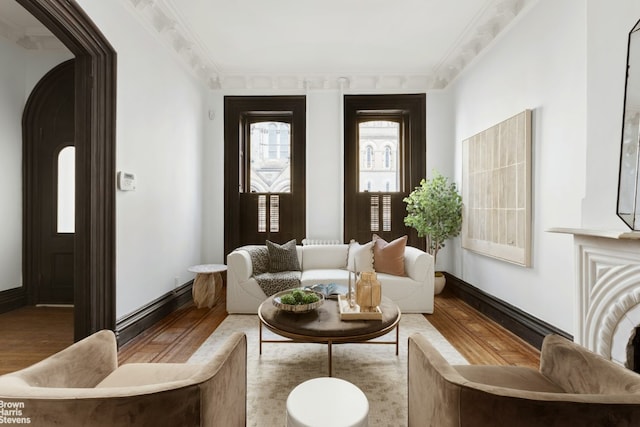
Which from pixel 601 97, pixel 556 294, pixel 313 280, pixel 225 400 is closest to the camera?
pixel 225 400

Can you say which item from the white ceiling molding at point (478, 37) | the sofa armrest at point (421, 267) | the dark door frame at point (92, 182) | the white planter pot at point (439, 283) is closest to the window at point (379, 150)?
the white ceiling molding at point (478, 37)

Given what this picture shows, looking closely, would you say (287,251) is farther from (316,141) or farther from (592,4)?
(592,4)

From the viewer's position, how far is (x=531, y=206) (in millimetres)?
3061

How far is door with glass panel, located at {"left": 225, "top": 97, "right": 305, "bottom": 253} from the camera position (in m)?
5.17

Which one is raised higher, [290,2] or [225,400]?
[290,2]

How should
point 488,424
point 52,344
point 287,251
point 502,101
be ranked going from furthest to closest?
point 287,251, point 502,101, point 52,344, point 488,424

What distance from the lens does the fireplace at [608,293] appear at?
1791 mm

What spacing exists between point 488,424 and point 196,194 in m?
4.64

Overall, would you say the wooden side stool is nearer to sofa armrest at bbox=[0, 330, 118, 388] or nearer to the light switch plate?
the light switch plate

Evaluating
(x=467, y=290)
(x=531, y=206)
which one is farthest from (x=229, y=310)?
(x=531, y=206)

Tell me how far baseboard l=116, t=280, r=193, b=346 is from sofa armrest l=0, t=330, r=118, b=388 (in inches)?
65.2

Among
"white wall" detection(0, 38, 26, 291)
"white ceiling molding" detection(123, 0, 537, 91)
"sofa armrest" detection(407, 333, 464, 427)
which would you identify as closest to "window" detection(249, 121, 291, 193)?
"white ceiling molding" detection(123, 0, 537, 91)

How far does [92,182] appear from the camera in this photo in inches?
107

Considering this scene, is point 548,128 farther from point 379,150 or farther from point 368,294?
point 379,150
